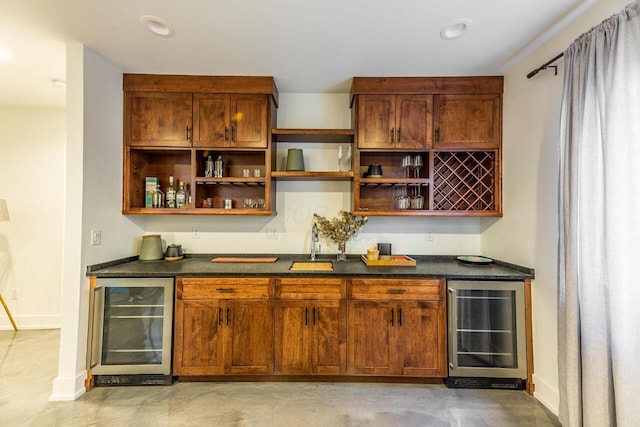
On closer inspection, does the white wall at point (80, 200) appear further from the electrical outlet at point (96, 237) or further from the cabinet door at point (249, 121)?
the cabinet door at point (249, 121)

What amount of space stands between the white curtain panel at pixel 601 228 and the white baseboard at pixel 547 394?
1.07 feet

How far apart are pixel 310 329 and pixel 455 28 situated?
2447 millimetres

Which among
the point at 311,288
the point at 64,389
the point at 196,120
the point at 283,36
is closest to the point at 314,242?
the point at 311,288

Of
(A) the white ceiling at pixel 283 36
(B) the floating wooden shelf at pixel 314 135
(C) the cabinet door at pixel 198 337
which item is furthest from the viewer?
(B) the floating wooden shelf at pixel 314 135

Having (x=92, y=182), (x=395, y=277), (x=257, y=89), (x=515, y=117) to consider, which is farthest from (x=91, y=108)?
(x=515, y=117)

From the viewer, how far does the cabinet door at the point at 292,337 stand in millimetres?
2146

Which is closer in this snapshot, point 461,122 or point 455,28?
point 455,28

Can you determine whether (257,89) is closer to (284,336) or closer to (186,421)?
(284,336)

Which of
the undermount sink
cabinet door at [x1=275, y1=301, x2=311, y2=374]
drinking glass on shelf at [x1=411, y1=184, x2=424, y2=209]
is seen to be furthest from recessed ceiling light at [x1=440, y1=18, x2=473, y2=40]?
cabinet door at [x1=275, y1=301, x2=311, y2=374]

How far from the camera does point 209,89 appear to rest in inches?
97.6

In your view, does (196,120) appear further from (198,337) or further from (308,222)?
(198,337)

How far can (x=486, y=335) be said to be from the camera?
2.16 m

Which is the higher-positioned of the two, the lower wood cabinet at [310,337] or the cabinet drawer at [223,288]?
the cabinet drawer at [223,288]

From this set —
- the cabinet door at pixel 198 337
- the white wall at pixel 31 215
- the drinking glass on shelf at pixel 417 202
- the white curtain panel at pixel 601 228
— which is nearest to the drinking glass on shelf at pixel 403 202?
the drinking glass on shelf at pixel 417 202
